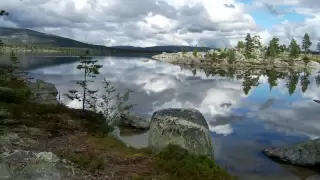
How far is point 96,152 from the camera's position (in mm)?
20391

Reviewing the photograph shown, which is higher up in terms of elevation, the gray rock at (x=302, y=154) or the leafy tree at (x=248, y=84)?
the gray rock at (x=302, y=154)

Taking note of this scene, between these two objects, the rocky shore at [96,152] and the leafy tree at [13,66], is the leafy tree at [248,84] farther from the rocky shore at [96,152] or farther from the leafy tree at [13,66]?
the rocky shore at [96,152]

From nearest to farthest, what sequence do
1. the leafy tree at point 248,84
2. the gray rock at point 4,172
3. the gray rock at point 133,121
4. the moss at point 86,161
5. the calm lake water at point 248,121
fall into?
the gray rock at point 4,172 < the moss at point 86,161 < the calm lake water at point 248,121 < the gray rock at point 133,121 < the leafy tree at point 248,84

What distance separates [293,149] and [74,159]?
17348 mm

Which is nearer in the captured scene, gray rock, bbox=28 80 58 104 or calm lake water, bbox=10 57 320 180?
calm lake water, bbox=10 57 320 180

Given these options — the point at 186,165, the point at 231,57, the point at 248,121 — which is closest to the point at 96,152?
the point at 186,165

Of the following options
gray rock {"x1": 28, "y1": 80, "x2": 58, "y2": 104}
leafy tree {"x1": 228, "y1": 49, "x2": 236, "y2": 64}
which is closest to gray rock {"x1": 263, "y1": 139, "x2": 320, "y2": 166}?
gray rock {"x1": 28, "y1": 80, "x2": 58, "y2": 104}

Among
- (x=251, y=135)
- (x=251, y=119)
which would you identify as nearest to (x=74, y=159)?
(x=251, y=135)

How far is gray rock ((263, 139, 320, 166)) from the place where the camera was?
24.9 meters

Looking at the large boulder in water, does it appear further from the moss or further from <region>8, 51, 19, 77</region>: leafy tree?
<region>8, 51, 19, 77</region>: leafy tree

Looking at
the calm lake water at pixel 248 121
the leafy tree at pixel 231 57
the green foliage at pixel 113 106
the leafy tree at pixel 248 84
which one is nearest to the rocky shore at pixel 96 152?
the green foliage at pixel 113 106

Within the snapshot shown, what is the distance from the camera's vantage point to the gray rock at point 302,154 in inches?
979

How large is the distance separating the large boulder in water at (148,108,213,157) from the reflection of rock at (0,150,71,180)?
6.80 m

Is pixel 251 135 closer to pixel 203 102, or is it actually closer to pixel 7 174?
pixel 203 102
